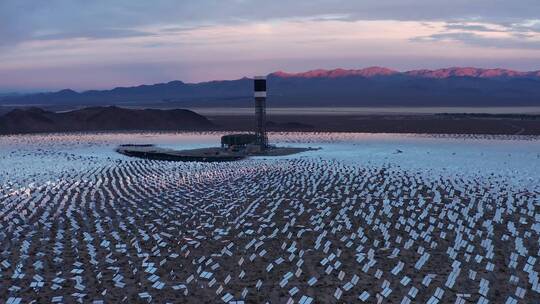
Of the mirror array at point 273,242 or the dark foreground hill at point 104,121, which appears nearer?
the mirror array at point 273,242

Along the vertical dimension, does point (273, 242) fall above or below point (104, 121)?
below

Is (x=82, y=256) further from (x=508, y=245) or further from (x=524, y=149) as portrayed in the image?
(x=524, y=149)

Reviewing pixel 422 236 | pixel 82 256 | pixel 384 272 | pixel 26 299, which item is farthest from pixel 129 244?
pixel 422 236

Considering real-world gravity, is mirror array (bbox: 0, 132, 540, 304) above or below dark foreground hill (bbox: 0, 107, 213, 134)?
below

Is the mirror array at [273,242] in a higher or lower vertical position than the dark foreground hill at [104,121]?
lower

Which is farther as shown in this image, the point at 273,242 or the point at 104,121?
the point at 104,121
